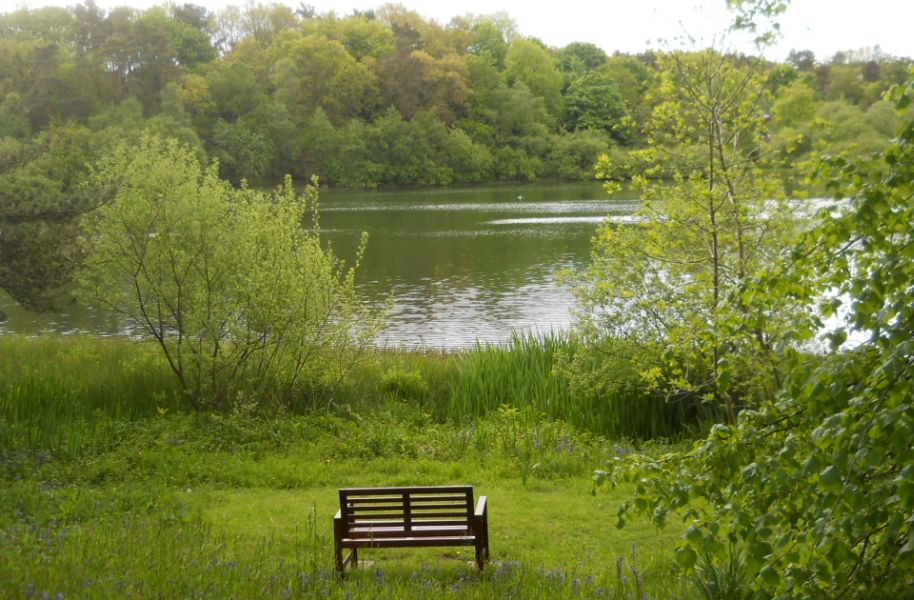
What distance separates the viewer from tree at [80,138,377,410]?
1176 centimetres

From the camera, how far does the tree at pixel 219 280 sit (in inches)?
463

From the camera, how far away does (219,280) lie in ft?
39.5

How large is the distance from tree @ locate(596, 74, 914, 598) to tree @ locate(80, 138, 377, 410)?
8.52 metres

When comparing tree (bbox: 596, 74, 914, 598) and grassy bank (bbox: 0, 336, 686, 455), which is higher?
tree (bbox: 596, 74, 914, 598)

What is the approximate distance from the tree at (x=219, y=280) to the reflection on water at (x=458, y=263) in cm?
133

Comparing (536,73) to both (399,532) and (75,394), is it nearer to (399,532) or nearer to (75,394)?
(75,394)

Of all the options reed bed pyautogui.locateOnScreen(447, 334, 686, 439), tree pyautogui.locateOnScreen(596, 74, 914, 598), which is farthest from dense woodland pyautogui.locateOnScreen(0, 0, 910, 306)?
tree pyautogui.locateOnScreen(596, 74, 914, 598)

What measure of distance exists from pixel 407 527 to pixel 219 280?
656cm

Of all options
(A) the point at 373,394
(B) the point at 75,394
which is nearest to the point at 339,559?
(A) the point at 373,394

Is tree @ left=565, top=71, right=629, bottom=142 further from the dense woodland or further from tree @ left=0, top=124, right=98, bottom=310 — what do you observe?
tree @ left=0, top=124, right=98, bottom=310

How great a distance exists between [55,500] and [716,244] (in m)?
6.67

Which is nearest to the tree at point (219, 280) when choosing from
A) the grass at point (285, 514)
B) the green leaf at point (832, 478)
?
the grass at point (285, 514)

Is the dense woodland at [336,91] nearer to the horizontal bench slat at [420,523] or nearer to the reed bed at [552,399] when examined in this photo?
the reed bed at [552,399]

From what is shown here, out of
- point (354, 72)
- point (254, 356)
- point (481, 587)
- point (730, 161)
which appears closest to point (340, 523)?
point (481, 587)
